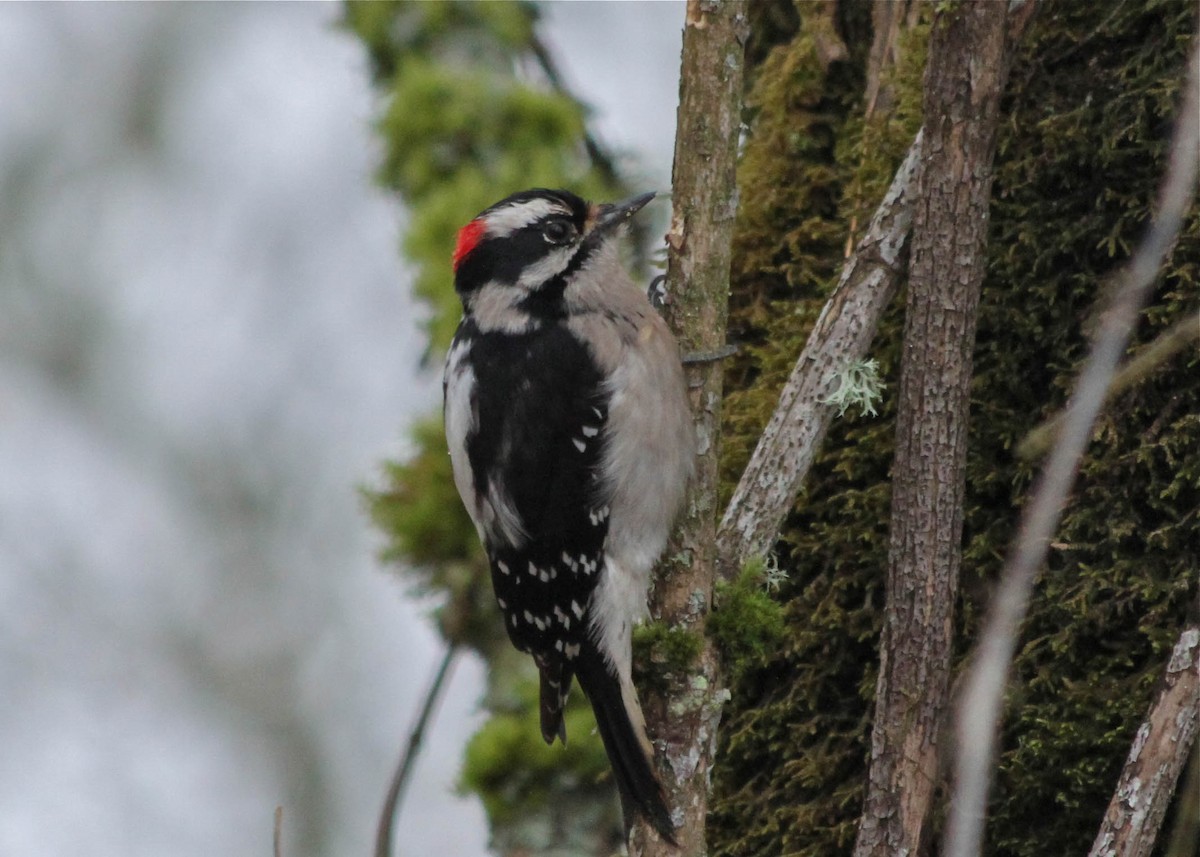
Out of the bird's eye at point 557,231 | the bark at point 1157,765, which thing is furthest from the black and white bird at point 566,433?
the bark at point 1157,765

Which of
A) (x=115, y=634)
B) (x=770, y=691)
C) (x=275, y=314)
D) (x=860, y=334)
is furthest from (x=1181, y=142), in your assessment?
(x=115, y=634)

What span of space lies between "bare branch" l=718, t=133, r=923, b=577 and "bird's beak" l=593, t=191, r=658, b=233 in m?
0.78

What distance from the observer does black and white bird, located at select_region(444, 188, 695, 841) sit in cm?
300

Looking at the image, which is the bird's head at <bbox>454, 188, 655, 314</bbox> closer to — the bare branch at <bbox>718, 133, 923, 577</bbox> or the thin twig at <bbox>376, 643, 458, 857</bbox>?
the bare branch at <bbox>718, 133, 923, 577</bbox>

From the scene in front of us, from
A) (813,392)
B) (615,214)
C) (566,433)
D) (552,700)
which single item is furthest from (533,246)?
(552,700)

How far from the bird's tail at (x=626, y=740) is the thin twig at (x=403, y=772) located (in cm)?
64

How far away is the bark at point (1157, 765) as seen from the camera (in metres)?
2.32

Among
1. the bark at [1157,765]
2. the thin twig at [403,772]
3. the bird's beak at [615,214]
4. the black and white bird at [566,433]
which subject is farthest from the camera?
the bird's beak at [615,214]

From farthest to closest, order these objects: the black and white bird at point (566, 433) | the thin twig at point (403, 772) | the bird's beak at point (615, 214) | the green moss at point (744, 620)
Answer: the bird's beak at point (615, 214) → the thin twig at point (403, 772) → the black and white bird at point (566, 433) → the green moss at point (744, 620)

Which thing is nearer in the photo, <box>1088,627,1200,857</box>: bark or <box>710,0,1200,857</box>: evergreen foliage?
<box>1088,627,1200,857</box>: bark

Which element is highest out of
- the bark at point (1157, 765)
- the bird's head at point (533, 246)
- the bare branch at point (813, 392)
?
the bird's head at point (533, 246)

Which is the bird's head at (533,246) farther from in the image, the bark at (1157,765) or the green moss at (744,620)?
the bark at (1157,765)

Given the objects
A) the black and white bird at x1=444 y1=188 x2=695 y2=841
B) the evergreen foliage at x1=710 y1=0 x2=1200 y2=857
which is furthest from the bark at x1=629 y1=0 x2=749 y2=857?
the evergreen foliage at x1=710 y1=0 x2=1200 y2=857

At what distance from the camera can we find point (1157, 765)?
2332 mm
